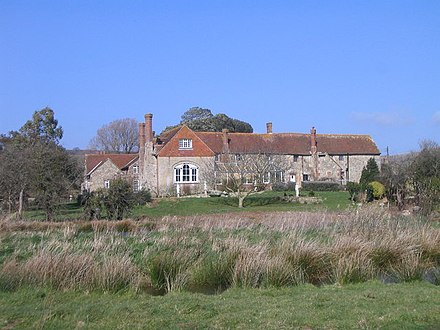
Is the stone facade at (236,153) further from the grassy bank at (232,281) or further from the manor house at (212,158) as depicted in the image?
the grassy bank at (232,281)

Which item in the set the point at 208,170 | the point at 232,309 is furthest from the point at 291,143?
the point at 232,309

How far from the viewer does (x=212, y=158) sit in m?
54.4

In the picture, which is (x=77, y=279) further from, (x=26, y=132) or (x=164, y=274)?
(x=26, y=132)

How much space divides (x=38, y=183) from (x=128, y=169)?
30208 mm

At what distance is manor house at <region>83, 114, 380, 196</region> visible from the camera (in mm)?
52875

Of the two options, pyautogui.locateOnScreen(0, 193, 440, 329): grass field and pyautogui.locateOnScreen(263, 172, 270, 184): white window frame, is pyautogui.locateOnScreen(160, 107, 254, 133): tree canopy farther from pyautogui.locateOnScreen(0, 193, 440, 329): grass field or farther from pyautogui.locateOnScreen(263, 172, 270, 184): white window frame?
pyautogui.locateOnScreen(0, 193, 440, 329): grass field

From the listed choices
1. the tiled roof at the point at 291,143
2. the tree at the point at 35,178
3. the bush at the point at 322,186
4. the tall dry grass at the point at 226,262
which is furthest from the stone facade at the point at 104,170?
the tall dry grass at the point at 226,262

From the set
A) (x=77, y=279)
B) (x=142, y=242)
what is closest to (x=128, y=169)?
(x=142, y=242)

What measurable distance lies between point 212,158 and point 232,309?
1815 inches

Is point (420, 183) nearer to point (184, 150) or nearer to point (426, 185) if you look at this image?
point (426, 185)

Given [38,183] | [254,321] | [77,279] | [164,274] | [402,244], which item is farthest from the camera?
[38,183]

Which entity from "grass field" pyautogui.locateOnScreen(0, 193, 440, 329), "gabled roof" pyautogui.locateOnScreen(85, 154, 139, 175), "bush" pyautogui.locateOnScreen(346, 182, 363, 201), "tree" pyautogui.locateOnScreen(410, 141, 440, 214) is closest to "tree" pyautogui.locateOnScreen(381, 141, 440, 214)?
"tree" pyautogui.locateOnScreen(410, 141, 440, 214)

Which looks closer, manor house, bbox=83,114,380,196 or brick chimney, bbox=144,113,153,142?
manor house, bbox=83,114,380,196

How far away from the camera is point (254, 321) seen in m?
7.64
